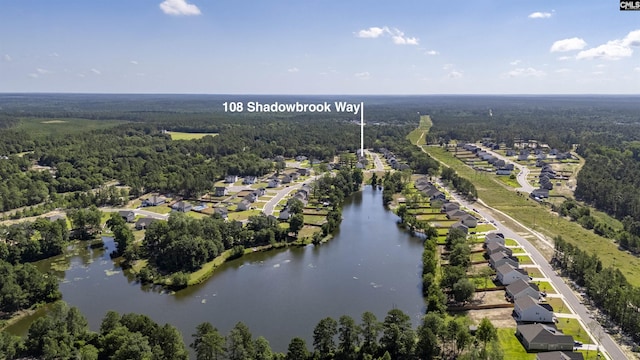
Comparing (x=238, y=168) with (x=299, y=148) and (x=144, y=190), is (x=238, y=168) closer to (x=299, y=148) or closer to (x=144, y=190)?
(x=144, y=190)

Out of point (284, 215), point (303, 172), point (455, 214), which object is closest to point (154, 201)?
point (284, 215)

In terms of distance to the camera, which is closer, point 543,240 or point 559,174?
point 543,240

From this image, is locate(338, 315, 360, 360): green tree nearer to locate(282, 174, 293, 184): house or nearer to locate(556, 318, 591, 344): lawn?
locate(556, 318, 591, 344): lawn

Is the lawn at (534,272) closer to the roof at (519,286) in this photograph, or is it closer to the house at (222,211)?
the roof at (519,286)

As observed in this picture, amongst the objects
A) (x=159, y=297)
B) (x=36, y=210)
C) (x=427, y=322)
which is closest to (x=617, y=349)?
(x=427, y=322)

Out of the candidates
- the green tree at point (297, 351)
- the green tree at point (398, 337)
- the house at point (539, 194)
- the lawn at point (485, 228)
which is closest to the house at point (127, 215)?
the green tree at point (297, 351)

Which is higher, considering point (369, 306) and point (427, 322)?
point (427, 322)

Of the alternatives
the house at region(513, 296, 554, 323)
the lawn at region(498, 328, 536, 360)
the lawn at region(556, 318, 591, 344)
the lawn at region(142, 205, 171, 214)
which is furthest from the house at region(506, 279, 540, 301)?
the lawn at region(142, 205, 171, 214)
